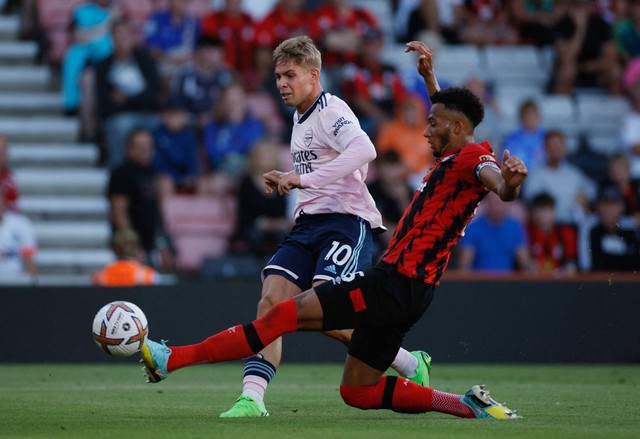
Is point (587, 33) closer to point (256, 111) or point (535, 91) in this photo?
point (535, 91)

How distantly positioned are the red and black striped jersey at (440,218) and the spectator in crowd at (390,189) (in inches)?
302

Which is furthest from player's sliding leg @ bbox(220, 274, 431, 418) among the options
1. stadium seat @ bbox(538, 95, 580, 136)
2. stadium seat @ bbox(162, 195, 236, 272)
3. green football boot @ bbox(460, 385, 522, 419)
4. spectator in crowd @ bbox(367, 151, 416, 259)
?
stadium seat @ bbox(538, 95, 580, 136)

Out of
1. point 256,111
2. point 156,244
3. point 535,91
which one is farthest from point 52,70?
point 535,91

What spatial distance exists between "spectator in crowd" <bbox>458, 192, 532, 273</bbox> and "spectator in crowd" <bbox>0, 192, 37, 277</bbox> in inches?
201

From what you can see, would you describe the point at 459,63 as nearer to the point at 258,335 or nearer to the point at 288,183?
the point at 288,183

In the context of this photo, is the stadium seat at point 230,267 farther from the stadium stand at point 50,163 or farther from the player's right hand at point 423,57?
the player's right hand at point 423,57

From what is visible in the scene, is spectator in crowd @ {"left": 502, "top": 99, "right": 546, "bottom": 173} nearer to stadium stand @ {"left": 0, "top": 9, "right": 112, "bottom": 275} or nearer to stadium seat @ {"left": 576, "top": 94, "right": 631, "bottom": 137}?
stadium seat @ {"left": 576, "top": 94, "right": 631, "bottom": 137}

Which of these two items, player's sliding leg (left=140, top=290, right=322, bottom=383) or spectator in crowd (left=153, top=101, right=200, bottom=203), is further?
Result: spectator in crowd (left=153, top=101, right=200, bottom=203)

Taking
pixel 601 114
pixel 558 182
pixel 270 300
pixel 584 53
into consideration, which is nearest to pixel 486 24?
pixel 584 53

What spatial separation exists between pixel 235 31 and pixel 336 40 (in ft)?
4.58

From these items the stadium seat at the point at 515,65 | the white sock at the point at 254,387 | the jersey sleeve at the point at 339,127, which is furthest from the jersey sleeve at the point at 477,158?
the stadium seat at the point at 515,65

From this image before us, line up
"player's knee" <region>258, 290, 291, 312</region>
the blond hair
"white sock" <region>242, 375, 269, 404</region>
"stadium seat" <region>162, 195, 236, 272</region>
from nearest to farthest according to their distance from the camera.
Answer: "white sock" <region>242, 375, 269, 404</region>
"player's knee" <region>258, 290, 291, 312</region>
the blond hair
"stadium seat" <region>162, 195, 236, 272</region>

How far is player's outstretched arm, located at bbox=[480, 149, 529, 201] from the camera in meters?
6.62

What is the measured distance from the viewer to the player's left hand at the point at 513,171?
6.61m
